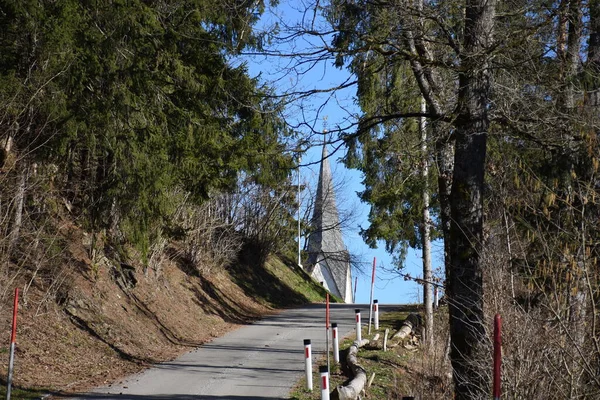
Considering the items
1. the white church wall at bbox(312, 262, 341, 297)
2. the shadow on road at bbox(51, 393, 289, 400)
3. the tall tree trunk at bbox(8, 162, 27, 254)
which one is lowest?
the shadow on road at bbox(51, 393, 289, 400)

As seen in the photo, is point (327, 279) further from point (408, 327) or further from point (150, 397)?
point (150, 397)

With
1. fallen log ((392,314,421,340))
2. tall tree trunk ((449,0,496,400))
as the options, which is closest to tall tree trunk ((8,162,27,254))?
tall tree trunk ((449,0,496,400))

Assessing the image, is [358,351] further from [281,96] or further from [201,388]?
[281,96]

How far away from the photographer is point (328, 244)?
52.2m

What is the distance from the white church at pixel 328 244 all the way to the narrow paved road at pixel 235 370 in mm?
19801

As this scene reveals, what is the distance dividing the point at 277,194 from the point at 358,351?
20.8 metres

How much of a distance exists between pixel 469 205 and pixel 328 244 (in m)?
42.8

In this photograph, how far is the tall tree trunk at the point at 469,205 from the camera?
937 centimetres

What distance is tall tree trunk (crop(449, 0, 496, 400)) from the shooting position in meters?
9.37

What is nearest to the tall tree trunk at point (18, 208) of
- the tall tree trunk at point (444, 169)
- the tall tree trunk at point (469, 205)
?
the tall tree trunk at point (444, 169)

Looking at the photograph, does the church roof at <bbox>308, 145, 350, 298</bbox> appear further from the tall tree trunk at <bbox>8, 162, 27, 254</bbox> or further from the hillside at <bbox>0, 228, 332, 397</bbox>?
the tall tree trunk at <bbox>8, 162, 27, 254</bbox>

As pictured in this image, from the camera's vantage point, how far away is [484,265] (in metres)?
9.70

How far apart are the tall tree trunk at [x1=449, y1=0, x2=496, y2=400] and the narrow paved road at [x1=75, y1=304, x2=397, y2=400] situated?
4.46 metres

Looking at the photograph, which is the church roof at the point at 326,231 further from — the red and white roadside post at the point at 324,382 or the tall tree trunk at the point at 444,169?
the red and white roadside post at the point at 324,382
